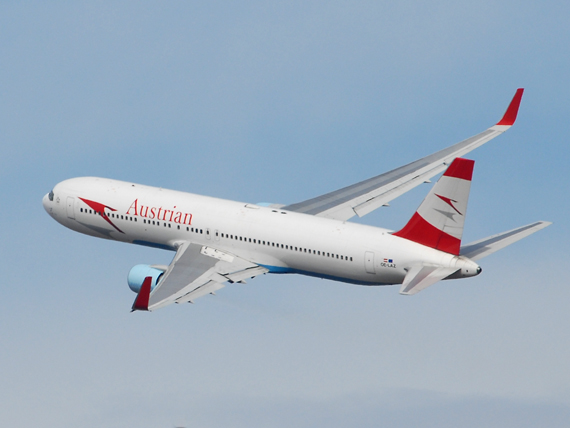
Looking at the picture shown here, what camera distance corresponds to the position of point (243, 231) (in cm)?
7712

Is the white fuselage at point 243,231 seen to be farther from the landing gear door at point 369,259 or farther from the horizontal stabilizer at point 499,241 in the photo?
the horizontal stabilizer at point 499,241

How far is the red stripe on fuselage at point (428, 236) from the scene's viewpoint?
70188 millimetres

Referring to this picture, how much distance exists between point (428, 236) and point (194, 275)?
606 inches

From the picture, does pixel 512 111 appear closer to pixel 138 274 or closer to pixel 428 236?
pixel 428 236

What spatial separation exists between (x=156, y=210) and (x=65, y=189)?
335 inches

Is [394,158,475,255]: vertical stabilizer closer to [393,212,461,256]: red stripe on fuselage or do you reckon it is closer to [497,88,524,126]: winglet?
[393,212,461,256]: red stripe on fuselage

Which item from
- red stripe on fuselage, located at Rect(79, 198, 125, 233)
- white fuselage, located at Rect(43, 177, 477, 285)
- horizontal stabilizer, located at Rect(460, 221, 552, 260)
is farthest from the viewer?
red stripe on fuselage, located at Rect(79, 198, 125, 233)

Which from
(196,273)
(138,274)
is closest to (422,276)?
(196,273)

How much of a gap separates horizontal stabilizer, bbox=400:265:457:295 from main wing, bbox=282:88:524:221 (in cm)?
1111

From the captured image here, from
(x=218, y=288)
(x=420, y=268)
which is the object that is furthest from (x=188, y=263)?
(x=420, y=268)

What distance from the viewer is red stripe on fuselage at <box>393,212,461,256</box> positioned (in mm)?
70188

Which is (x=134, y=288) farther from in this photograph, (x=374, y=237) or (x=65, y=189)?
(x=374, y=237)

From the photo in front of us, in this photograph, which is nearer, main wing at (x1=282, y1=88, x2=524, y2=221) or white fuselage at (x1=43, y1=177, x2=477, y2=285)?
white fuselage at (x1=43, y1=177, x2=477, y2=285)

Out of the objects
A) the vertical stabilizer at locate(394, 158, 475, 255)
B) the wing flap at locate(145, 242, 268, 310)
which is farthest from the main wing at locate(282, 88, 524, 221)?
the vertical stabilizer at locate(394, 158, 475, 255)
